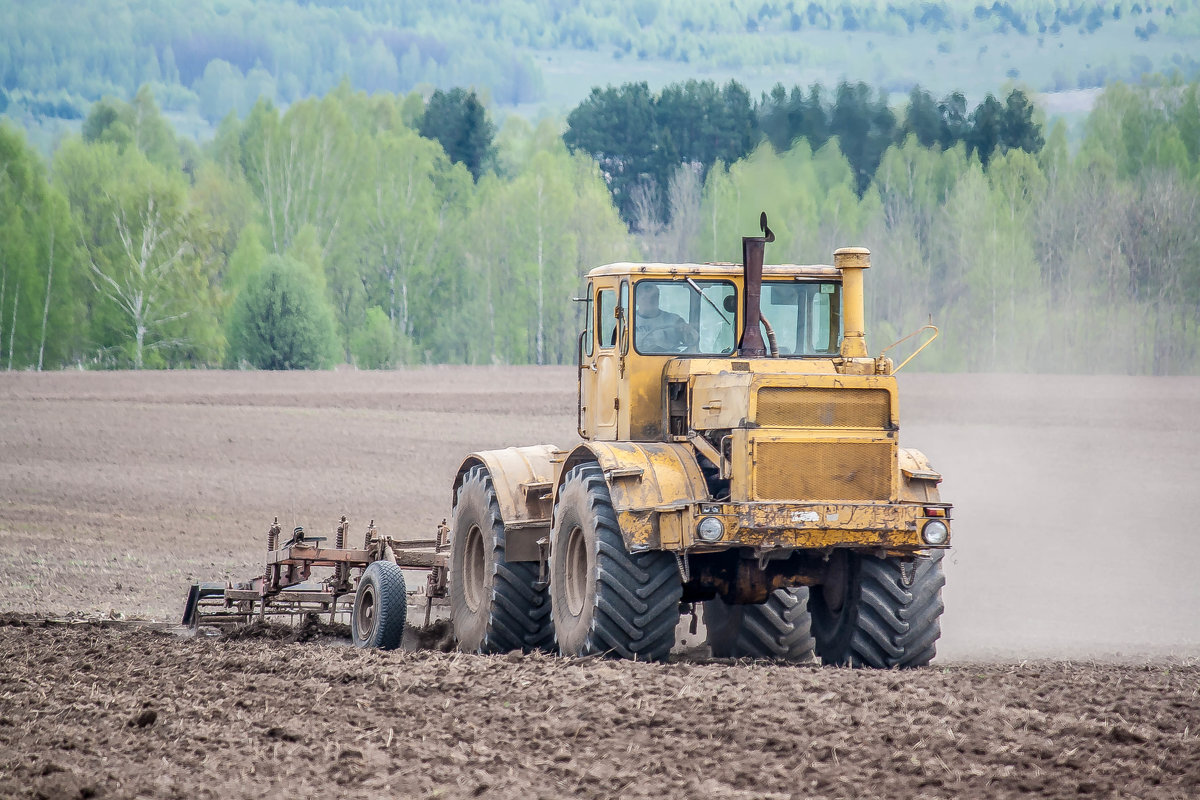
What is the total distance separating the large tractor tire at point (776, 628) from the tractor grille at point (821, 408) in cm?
215

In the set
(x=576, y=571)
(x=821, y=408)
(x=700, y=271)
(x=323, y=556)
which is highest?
(x=700, y=271)

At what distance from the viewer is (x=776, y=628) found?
12711mm

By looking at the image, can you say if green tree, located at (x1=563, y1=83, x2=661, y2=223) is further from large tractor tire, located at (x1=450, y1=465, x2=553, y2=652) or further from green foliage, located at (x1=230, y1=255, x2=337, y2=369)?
large tractor tire, located at (x1=450, y1=465, x2=553, y2=652)

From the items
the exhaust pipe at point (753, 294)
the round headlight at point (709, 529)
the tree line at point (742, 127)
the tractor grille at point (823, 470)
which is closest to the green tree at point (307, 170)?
the tree line at point (742, 127)

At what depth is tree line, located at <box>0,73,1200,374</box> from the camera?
55125 mm

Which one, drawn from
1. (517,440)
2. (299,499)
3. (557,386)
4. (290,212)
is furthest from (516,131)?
(299,499)

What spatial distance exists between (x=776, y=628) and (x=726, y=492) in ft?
6.24

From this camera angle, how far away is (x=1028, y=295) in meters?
58.0

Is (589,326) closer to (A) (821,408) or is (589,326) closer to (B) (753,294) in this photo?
(B) (753,294)

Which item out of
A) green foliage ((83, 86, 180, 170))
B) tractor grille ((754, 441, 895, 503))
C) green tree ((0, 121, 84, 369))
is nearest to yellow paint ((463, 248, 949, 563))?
tractor grille ((754, 441, 895, 503))

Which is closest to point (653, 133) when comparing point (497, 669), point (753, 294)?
point (753, 294)

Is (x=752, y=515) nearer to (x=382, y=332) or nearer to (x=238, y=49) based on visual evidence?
(x=382, y=332)

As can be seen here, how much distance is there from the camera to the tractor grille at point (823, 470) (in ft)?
35.4

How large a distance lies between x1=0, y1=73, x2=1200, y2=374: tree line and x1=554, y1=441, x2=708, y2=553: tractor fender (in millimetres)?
42448
